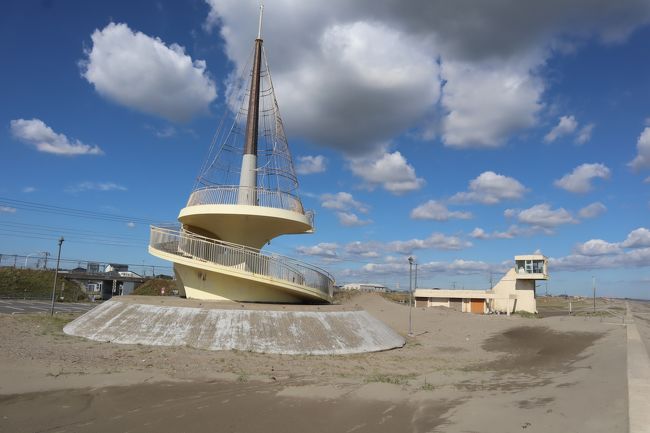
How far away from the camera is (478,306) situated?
57.5m

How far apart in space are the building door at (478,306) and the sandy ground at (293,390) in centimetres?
3671

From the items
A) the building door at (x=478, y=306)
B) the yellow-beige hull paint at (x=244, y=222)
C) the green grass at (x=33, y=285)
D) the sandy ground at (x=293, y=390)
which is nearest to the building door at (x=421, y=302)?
the building door at (x=478, y=306)

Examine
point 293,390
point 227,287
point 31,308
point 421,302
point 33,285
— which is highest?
point 227,287

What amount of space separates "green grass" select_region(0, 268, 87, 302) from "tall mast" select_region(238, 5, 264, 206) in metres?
44.7

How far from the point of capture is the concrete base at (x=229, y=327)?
1814 centimetres

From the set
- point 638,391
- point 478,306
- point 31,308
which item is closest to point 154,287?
point 31,308

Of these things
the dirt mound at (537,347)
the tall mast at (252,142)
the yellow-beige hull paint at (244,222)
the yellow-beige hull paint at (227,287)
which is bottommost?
the dirt mound at (537,347)

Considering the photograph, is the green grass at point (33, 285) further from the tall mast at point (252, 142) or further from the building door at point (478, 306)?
the building door at point (478, 306)

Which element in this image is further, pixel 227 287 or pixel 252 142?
pixel 252 142

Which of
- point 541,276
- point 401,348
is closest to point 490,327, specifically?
point 401,348

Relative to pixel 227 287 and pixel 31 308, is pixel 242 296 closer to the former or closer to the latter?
pixel 227 287

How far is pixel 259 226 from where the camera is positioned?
941 inches

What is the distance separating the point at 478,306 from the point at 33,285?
6011cm

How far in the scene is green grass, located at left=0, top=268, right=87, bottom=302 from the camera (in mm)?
58594
